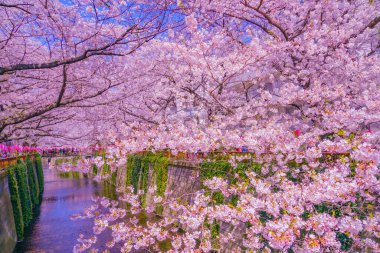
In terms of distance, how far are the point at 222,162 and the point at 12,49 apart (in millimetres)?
7197

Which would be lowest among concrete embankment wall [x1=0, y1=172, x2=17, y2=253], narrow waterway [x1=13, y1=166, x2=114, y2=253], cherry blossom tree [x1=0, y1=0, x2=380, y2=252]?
narrow waterway [x1=13, y1=166, x2=114, y2=253]

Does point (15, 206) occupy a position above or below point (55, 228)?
above

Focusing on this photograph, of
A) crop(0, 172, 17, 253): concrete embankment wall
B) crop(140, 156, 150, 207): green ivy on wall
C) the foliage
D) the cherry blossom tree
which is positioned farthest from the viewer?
crop(140, 156, 150, 207): green ivy on wall

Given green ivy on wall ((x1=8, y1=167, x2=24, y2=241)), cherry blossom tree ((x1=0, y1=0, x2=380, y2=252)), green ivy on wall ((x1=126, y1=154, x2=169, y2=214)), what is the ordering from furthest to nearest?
green ivy on wall ((x1=126, y1=154, x2=169, y2=214))
green ivy on wall ((x1=8, y1=167, x2=24, y2=241))
cherry blossom tree ((x1=0, y1=0, x2=380, y2=252))

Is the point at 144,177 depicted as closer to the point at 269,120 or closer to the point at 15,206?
the point at 15,206

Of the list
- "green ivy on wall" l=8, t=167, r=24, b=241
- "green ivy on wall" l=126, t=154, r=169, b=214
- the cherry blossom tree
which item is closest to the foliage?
"green ivy on wall" l=126, t=154, r=169, b=214

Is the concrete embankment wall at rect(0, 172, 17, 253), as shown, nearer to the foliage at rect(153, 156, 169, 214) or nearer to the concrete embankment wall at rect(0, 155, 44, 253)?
the concrete embankment wall at rect(0, 155, 44, 253)

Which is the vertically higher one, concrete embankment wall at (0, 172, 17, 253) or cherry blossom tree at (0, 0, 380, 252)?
cherry blossom tree at (0, 0, 380, 252)

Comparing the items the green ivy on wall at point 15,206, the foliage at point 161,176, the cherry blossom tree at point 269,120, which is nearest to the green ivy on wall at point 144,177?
the foliage at point 161,176

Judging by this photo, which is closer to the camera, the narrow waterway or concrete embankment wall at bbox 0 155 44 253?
concrete embankment wall at bbox 0 155 44 253

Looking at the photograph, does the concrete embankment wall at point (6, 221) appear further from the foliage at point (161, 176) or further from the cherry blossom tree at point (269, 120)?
the foliage at point (161, 176)

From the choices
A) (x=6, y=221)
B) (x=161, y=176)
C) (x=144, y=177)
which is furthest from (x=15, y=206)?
(x=144, y=177)

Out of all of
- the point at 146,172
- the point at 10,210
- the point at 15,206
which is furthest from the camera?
the point at 146,172

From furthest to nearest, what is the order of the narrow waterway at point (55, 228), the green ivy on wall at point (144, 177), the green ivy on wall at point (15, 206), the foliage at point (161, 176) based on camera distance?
the green ivy on wall at point (144, 177), the foliage at point (161, 176), the green ivy on wall at point (15, 206), the narrow waterway at point (55, 228)
